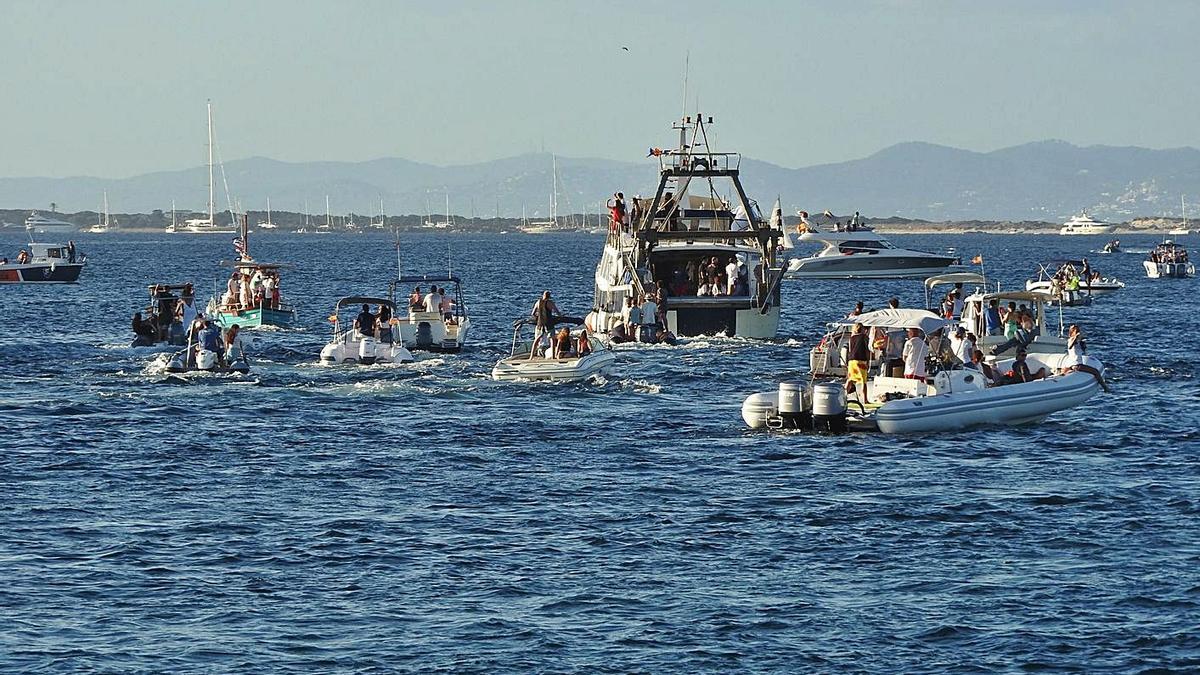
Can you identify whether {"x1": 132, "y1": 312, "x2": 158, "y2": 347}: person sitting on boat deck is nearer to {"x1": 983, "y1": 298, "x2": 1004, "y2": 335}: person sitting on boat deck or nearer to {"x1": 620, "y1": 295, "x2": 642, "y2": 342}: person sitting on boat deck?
{"x1": 620, "y1": 295, "x2": 642, "y2": 342}: person sitting on boat deck

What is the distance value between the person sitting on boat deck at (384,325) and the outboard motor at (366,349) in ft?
1.53

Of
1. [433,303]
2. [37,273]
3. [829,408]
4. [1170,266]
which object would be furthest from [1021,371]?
[37,273]

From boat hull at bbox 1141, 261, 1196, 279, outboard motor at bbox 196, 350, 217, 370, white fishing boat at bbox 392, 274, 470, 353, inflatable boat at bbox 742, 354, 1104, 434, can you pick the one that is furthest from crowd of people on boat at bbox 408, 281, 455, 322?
boat hull at bbox 1141, 261, 1196, 279

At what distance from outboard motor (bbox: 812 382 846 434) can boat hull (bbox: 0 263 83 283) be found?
8342cm

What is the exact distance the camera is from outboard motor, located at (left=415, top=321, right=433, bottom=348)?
52250 mm

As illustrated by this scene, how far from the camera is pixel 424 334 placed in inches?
2064

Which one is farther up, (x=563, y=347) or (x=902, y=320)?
(x=902, y=320)

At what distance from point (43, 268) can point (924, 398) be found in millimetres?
84578

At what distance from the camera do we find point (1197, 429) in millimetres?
36906

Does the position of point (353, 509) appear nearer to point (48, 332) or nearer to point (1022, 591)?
point (1022, 591)

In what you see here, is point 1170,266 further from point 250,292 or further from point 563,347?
point 563,347

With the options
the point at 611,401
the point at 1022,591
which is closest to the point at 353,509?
the point at 1022,591

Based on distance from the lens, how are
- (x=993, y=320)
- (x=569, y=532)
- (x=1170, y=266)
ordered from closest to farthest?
(x=569, y=532) < (x=993, y=320) < (x=1170, y=266)

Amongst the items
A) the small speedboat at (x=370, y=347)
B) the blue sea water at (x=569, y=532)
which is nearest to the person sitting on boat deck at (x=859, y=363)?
the blue sea water at (x=569, y=532)
